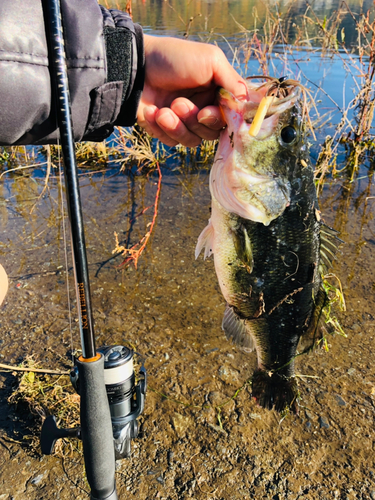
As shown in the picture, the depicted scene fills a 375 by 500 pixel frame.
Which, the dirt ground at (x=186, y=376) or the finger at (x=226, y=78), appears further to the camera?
the dirt ground at (x=186, y=376)

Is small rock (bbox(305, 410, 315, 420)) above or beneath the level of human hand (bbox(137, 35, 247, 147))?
beneath

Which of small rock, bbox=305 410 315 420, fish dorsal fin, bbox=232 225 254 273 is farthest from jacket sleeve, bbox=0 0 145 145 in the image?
small rock, bbox=305 410 315 420

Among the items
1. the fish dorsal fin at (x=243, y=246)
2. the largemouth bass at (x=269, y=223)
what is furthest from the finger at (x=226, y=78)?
the fish dorsal fin at (x=243, y=246)

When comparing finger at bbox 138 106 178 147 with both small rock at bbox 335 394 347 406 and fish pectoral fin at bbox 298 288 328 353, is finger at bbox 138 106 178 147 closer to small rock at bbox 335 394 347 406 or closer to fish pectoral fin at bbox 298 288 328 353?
fish pectoral fin at bbox 298 288 328 353

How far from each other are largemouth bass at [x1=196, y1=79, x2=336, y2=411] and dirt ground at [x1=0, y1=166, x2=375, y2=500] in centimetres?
67

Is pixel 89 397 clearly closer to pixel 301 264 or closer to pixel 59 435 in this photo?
pixel 59 435

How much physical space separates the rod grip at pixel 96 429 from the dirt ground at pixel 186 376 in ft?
1.90

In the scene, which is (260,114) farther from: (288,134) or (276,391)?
(276,391)

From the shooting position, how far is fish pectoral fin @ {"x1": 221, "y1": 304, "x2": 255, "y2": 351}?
219cm

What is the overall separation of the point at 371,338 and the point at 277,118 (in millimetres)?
2134

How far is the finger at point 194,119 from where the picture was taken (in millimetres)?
1970

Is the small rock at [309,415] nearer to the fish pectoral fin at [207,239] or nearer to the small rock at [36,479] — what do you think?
the fish pectoral fin at [207,239]

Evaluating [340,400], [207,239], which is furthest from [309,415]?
[207,239]

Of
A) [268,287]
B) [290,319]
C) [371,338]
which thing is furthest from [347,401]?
[268,287]
